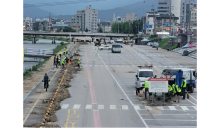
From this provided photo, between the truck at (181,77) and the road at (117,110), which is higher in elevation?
the truck at (181,77)

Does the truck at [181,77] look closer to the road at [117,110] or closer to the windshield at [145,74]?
the road at [117,110]

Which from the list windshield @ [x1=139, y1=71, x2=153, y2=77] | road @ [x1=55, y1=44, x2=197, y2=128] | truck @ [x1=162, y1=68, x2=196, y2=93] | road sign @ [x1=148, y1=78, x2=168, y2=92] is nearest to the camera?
road @ [x1=55, y1=44, x2=197, y2=128]

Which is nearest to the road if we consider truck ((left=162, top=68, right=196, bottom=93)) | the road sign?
truck ((left=162, top=68, right=196, bottom=93))

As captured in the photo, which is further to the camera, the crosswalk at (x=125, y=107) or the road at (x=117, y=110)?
the crosswalk at (x=125, y=107)

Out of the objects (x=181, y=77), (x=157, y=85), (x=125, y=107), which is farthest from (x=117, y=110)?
(x=181, y=77)

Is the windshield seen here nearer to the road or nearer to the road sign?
the road

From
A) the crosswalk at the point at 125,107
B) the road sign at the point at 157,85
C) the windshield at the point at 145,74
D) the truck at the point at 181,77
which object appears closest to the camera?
the crosswalk at the point at 125,107

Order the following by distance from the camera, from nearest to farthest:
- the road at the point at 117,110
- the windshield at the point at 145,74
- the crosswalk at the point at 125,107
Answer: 1. the road at the point at 117,110
2. the crosswalk at the point at 125,107
3. the windshield at the point at 145,74

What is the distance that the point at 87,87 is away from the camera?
3206 centimetres

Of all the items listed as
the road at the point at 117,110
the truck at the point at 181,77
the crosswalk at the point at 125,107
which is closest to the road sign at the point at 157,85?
the road at the point at 117,110

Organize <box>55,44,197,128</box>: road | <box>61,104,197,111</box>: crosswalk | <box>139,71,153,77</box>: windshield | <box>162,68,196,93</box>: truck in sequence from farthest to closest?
<box>139,71,153,77</box>: windshield
<box>162,68,196,93</box>: truck
<box>61,104,197,111</box>: crosswalk
<box>55,44,197,128</box>: road

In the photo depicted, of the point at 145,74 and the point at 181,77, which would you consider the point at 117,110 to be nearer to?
the point at 181,77
